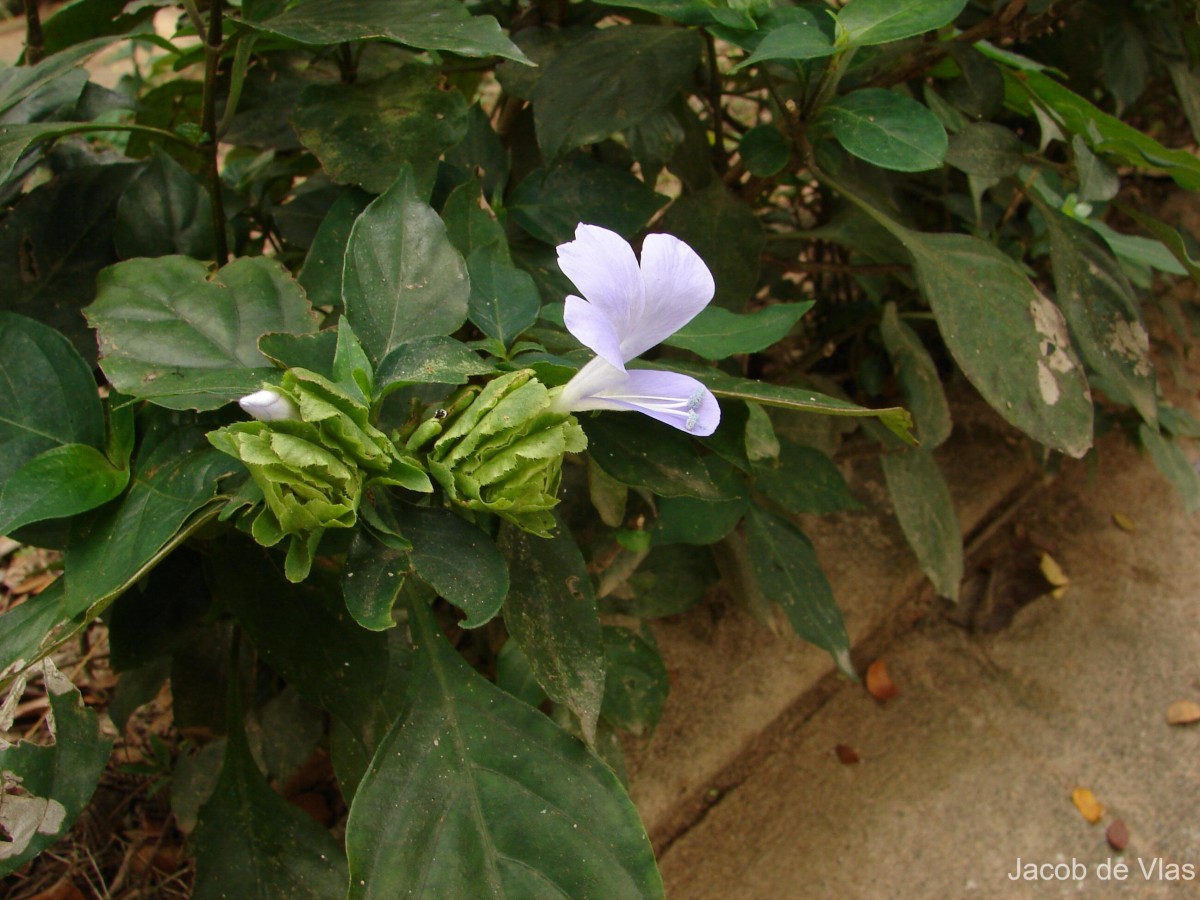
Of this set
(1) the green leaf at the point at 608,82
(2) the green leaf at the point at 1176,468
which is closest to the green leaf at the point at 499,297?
(1) the green leaf at the point at 608,82

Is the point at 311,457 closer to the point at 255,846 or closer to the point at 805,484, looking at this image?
the point at 255,846

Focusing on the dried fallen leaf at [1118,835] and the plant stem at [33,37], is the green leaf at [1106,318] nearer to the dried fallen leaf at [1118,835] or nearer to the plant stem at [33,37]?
the dried fallen leaf at [1118,835]

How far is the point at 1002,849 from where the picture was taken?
146 cm

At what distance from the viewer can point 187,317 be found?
81cm

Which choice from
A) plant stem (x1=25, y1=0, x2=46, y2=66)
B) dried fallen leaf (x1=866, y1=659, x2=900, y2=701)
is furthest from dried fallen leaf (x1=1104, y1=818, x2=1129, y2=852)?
plant stem (x1=25, y1=0, x2=46, y2=66)

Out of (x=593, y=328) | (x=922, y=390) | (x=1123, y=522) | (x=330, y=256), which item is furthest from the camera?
(x=1123, y=522)

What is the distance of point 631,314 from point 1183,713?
148 centimetres

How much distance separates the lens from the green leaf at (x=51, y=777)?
2.42 feet

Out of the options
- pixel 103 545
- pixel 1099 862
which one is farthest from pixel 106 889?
pixel 1099 862

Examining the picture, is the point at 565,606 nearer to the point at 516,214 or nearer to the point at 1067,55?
the point at 516,214

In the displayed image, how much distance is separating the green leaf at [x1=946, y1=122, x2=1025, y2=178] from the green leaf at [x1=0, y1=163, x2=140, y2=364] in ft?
3.01

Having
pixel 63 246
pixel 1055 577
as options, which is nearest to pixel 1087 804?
pixel 1055 577

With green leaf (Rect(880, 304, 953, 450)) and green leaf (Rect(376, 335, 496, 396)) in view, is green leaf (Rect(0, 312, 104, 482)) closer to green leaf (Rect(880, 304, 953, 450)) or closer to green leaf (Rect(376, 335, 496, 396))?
green leaf (Rect(376, 335, 496, 396))

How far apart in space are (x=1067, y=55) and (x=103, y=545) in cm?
180
